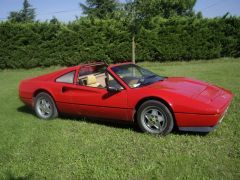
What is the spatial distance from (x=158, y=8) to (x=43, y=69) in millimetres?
10620

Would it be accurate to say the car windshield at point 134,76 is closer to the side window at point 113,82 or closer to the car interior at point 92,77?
the side window at point 113,82

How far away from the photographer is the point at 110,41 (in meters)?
19.9

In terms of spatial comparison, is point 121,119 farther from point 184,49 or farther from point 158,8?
point 184,49

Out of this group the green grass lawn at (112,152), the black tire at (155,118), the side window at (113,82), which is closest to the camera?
the green grass lawn at (112,152)

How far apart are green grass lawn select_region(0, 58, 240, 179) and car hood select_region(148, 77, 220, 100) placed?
66 centimetres

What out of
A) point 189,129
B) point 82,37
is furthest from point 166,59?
point 189,129

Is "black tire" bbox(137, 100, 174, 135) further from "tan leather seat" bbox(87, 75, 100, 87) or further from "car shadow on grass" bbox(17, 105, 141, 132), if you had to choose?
"tan leather seat" bbox(87, 75, 100, 87)

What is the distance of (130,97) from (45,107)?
2.59m

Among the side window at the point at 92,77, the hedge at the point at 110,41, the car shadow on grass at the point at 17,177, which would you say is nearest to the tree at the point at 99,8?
the hedge at the point at 110,41

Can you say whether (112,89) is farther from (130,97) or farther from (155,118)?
(155,118)

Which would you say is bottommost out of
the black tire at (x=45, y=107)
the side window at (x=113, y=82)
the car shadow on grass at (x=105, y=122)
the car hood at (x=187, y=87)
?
the car shadow on grass at (x=105, y=122)

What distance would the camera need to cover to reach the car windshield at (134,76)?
6.68 metres

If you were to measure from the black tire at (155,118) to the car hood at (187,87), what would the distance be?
1.26 feet

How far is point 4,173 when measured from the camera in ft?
16.3
